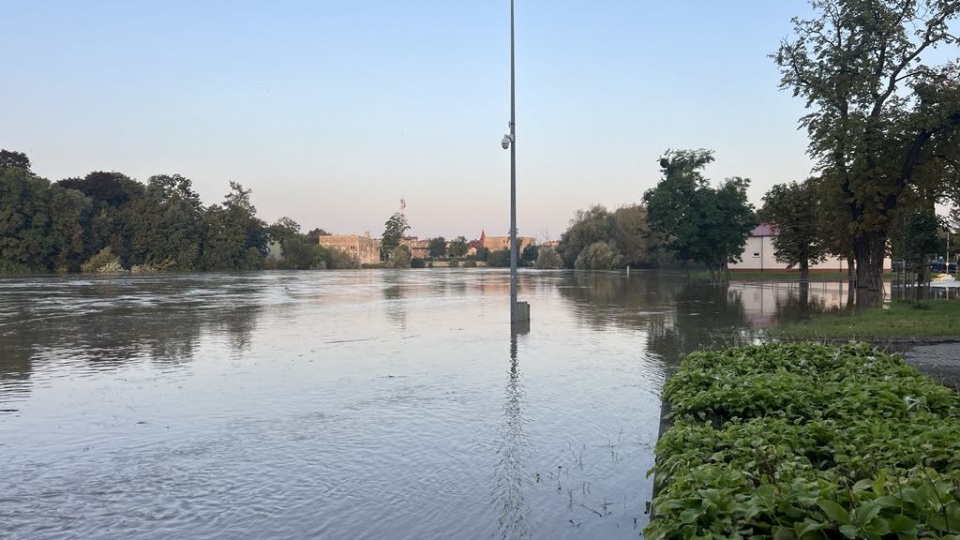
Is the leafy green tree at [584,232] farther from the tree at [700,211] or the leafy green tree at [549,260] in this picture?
the tree at [700,211]

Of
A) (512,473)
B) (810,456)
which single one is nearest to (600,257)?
(512,473)

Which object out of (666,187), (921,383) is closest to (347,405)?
(921,383)

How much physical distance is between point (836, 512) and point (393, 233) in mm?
164243

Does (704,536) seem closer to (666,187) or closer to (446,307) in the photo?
(446,307)

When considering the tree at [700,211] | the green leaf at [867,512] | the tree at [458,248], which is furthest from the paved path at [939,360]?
the tree at [458,248]

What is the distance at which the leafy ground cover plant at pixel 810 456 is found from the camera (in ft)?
9.28

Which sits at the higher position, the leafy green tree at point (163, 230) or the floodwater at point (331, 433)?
the leafy green tree at point (163, 230)

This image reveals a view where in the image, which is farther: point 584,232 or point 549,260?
point 549,260

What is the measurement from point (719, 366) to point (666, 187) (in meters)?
51.2

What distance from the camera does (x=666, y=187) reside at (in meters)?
56.5

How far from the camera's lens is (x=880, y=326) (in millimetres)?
15766

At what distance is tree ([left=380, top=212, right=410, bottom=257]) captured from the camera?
163875 mm

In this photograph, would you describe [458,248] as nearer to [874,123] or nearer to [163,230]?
[163,230]

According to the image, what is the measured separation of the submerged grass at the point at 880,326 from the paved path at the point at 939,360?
998 mm
